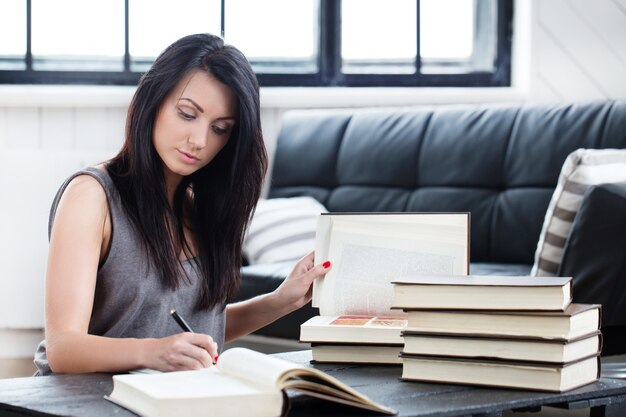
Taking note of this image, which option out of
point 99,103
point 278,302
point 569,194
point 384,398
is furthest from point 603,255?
point 99,103

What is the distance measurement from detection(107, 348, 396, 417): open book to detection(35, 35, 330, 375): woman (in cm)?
33

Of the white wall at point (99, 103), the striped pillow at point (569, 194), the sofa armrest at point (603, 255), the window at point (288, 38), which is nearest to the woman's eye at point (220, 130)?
the sofa armrest at point (603, 255)

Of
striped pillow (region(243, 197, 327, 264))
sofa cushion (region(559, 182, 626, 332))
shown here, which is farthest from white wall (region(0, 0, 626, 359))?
sofa cushion (region(559, 182, 626, 332))

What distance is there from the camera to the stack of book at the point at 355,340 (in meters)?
1.39

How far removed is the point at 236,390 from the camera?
105 centimetres

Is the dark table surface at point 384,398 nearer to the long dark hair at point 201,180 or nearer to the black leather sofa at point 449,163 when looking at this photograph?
the long dark hair at point 201,180

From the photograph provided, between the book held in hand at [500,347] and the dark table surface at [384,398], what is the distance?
0.04 meters

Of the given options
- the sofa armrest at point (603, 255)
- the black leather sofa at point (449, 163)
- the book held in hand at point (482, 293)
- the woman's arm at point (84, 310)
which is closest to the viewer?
the book held in hand at point (482, 293)

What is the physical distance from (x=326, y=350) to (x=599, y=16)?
8.96ft

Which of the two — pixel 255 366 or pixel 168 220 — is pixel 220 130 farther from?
pixel 255 366

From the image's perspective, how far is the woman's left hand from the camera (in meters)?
1.52

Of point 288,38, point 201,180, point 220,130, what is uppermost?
point 288,38

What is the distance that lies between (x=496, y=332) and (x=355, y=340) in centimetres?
24

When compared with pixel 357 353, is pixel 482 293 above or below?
above
